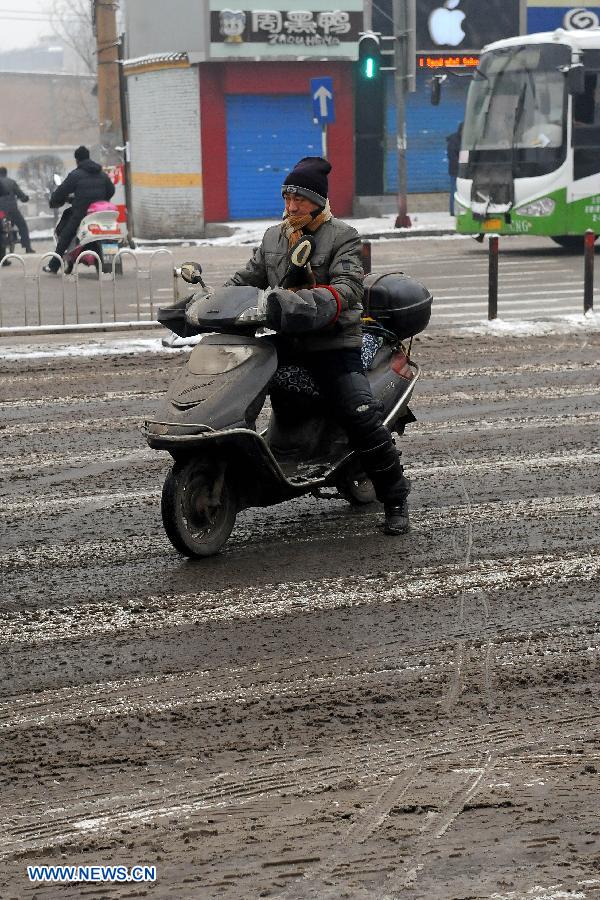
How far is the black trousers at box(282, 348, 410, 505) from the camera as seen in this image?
709 centimetres

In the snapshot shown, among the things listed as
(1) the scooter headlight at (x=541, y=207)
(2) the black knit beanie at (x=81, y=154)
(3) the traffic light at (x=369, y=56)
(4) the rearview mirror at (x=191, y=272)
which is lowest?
(1) the scooter headlight at (x=541, y=207)

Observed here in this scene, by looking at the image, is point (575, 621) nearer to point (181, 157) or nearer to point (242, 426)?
point (242, 426)

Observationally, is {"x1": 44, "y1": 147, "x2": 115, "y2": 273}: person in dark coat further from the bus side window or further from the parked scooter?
the bus side window

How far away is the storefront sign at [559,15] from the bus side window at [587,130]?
12157mm

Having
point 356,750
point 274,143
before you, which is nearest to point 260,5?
point 274,143

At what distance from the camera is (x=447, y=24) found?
34875 mm

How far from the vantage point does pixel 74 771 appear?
456 cm

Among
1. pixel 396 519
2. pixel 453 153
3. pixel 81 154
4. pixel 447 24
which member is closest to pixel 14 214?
pixel 81 154

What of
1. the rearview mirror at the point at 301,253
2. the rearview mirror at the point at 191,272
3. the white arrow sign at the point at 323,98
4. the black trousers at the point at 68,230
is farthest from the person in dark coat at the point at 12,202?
the rearview mirror at the point at 301,253

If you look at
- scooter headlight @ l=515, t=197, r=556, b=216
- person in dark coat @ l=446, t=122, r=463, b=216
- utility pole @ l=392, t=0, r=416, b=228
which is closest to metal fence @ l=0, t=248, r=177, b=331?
scooter headlight @ l=515, t=197, r=556, b=216

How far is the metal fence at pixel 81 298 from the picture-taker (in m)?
16.4

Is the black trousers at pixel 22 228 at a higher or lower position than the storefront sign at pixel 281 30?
lower

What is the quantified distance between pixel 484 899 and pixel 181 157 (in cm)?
3135

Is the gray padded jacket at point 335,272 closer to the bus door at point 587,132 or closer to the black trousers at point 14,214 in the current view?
the bus door at point 587,132
